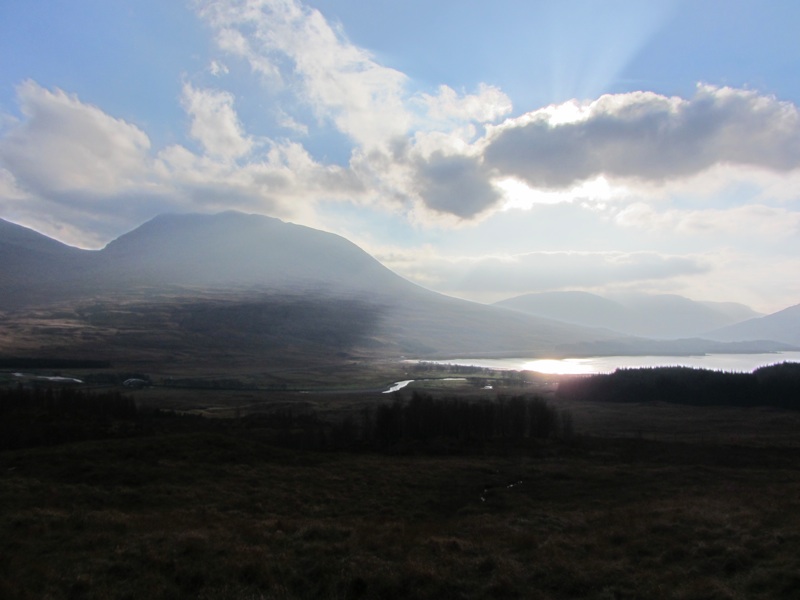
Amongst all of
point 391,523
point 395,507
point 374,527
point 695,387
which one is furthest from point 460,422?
point 695,387

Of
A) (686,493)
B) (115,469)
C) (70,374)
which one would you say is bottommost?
(70,374)

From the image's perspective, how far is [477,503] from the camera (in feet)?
72.8

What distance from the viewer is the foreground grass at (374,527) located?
33.2 feet

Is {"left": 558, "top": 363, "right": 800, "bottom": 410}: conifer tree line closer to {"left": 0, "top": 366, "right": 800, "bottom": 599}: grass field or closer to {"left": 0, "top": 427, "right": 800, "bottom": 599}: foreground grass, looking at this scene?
{"left": 0, "top": 366, "right": 800, "bottom": 599}: grass field

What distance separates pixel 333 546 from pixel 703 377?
96.7 metres

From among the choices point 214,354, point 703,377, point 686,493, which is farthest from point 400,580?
point 214,354

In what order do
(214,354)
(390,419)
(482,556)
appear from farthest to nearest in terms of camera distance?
(214,354) < (390,419) < (482,556)

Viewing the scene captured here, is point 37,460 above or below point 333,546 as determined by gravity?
below

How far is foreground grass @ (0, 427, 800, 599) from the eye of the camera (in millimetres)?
10109

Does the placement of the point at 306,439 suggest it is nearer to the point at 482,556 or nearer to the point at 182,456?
the point at 182,456

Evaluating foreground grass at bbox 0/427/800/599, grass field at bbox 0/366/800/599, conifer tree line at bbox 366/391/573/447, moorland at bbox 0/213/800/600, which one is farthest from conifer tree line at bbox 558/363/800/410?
foreground grass at bbox 0/427/800/599

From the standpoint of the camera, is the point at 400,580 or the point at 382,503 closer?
the point at 400,580

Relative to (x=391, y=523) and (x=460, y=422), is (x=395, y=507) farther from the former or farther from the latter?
(x=460, y=422)

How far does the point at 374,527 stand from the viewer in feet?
51.6
